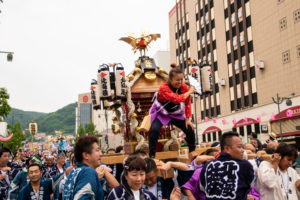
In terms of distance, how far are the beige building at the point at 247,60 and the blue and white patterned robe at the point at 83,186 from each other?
18.2 m

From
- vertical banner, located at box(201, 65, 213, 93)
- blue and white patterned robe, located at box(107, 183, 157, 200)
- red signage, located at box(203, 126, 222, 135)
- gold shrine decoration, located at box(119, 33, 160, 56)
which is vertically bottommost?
blue and white patterned robe, located at box(107, 183, 157, 200)

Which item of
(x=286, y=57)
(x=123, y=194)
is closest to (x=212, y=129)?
(x=286, y=57)

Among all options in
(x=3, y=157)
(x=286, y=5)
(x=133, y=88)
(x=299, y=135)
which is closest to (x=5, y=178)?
(x=3, y=157)

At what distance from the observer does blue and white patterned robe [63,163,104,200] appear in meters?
2.93

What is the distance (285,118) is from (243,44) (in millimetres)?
10113

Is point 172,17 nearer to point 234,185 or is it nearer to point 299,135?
point 299,135

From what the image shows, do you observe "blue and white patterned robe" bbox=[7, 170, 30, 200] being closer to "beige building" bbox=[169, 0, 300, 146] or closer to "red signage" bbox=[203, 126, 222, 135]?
"beige building" bbox=[169, 0, 300, 146]

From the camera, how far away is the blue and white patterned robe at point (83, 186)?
293 centimetres

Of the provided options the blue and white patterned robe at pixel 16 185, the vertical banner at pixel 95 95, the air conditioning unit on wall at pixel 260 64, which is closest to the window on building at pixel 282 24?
the air conditioning unit on wall at pixel 260 64

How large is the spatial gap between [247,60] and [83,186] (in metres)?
31.6

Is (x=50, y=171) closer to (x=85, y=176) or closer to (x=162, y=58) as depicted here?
(x=85, y=176)

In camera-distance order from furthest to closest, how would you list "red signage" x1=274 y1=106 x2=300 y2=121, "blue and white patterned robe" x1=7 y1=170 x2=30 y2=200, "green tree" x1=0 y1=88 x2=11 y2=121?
"red signage" x1=274 y1=106 x2=300 y2=121 → "green tree" x1=0 y1=88 x2=11 y2=121 → "blue and white patterned robe" x1=7 y1=170 x2=30 y2=200

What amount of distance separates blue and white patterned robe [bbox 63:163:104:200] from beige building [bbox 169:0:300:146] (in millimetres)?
18171

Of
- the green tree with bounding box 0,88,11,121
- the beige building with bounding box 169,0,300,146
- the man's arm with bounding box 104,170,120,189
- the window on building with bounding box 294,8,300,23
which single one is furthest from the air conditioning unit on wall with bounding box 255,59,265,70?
the man's arm with bounding box 104,170,120,189
